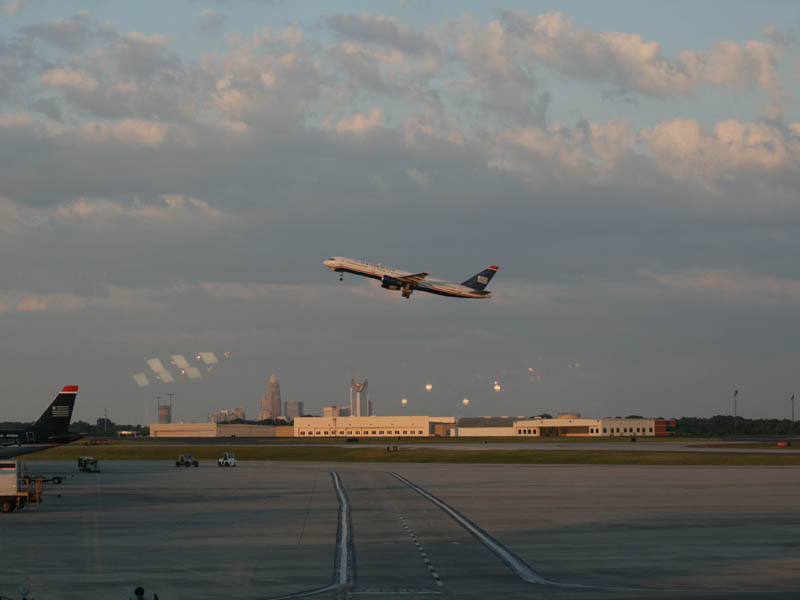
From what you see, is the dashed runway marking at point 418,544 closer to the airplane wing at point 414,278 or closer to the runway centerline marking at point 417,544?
the runway centerline marking at point 417,544

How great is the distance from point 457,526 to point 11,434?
50485 millimetres

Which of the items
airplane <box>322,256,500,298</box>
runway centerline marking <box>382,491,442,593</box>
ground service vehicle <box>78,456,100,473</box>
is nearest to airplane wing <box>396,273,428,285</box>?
airplane <box>322,256,500,298</box>

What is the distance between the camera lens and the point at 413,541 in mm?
41344

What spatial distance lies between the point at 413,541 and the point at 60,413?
51923 millimetres

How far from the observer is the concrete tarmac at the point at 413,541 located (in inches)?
1188

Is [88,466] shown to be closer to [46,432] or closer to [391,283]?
[46,432]

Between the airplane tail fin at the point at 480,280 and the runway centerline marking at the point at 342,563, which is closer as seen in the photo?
the runway centerline marking at the point at 342,563

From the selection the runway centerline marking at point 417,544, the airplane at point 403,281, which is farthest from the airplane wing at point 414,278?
the runway centerline marking at point 417,544

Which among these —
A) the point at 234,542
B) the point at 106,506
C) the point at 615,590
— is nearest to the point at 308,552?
the point at 234,542

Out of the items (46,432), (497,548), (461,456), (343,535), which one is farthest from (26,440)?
(461,456)

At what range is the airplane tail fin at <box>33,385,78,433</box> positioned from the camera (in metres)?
83.0

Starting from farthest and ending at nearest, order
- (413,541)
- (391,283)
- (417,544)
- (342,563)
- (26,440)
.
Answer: (391,283) < (26,440) < (413,541) < (417,544) < (342,563)

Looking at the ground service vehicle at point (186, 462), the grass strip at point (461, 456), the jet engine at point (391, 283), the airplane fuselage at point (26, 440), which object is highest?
the jet engine at point (391, 283)

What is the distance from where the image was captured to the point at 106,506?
6084 cm
